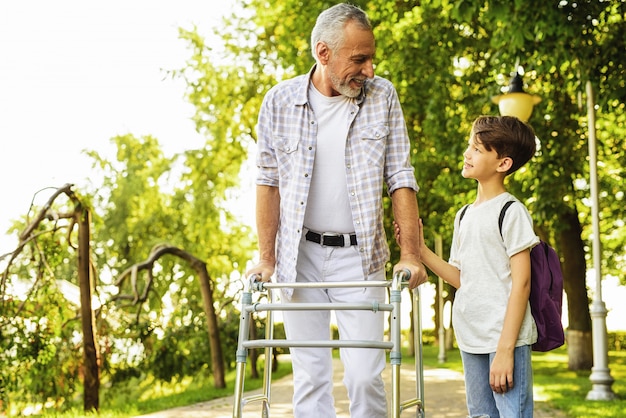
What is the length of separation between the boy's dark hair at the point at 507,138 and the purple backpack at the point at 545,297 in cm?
24

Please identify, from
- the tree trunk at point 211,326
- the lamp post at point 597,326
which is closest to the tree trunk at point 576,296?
the lamp post at point 597,326

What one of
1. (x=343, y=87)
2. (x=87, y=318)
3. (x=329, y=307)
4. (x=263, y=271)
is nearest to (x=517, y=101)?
(x=87, y=318)

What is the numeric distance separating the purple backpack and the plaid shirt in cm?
57

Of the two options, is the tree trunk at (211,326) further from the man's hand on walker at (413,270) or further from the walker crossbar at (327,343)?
the walker crossbar at (327,343)

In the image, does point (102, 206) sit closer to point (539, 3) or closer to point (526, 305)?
point (539, 3)

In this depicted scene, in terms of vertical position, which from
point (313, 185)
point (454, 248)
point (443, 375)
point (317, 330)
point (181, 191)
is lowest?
point (443, 375)

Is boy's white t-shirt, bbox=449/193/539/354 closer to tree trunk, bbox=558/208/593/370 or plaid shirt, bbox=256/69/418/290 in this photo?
plaid shirt, bbox=256/69/418/290

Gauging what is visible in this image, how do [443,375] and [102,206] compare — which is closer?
[443,375]

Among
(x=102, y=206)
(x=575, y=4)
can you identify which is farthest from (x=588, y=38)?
(x=102, y=206)

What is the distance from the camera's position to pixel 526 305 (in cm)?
360

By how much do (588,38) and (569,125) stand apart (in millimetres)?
5789

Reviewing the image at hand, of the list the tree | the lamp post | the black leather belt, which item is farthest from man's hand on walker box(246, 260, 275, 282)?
the lamp post

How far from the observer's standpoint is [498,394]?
3.64m

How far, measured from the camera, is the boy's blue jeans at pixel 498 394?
11.8 feet
